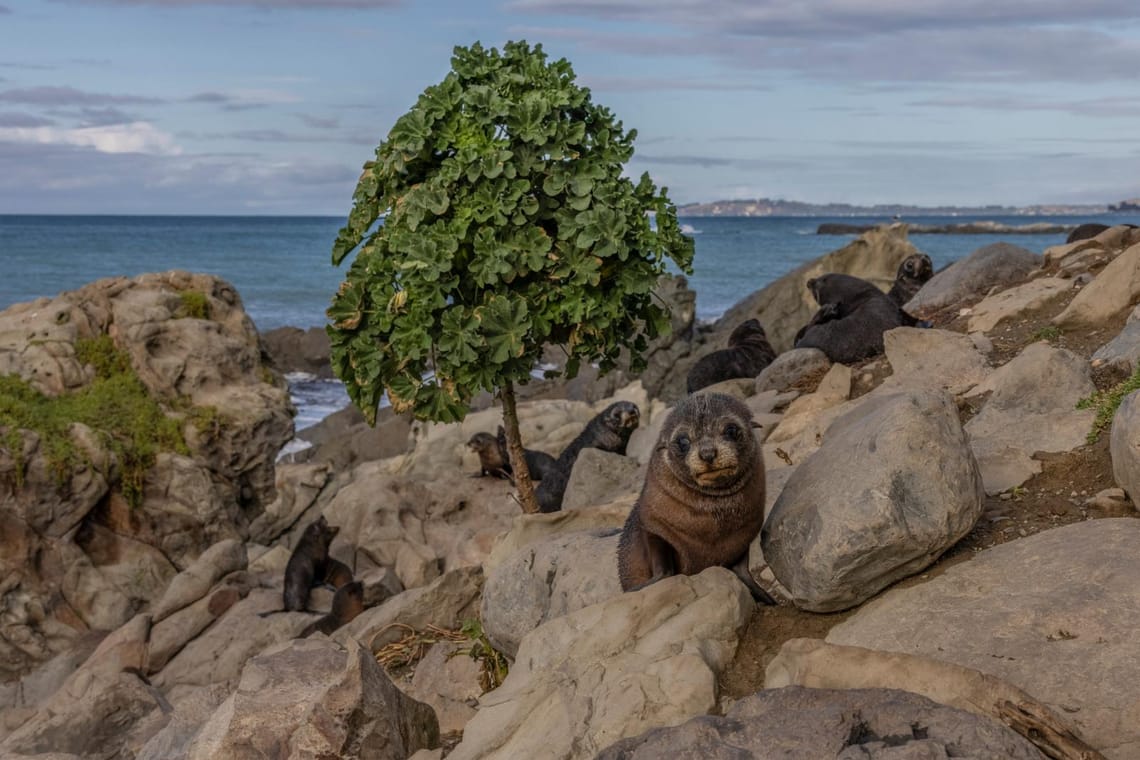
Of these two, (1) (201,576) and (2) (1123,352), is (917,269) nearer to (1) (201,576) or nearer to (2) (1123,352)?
(2) (1123,352)

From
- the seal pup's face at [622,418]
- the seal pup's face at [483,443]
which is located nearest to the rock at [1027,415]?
the seal pup's face at [622,418]

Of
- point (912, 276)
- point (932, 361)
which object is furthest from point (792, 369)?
point (912, 276)

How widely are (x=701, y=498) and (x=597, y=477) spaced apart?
6.04 m

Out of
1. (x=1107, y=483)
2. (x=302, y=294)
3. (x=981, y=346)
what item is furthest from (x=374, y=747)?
(x=302, y=294)

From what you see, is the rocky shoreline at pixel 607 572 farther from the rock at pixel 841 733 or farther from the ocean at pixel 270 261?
the ocean at pixel 270 261

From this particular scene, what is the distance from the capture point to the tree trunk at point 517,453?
34.6 feet

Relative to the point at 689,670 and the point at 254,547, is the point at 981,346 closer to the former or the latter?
the point at 689,670

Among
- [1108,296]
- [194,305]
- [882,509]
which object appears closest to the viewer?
[882,509]

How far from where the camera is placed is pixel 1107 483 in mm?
7844

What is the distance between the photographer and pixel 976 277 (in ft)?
59.8

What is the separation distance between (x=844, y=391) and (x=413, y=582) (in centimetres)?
531

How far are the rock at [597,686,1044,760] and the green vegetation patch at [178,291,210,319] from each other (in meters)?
13.6

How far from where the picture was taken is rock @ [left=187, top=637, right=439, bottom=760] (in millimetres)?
7203

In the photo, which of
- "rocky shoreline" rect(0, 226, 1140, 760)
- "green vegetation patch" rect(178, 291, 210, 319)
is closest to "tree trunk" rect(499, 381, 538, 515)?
"rocky shoreline" rect(0, 226, 1140, 760)
